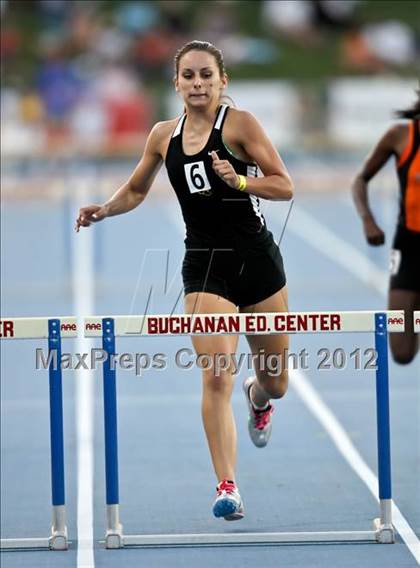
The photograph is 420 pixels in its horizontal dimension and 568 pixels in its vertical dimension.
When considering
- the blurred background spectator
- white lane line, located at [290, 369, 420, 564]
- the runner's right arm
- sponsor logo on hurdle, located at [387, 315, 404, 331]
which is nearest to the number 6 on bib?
the runner's right arm

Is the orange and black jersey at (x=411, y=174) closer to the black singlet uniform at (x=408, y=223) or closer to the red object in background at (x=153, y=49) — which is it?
the black singlet uniform at (x=408, y=223)

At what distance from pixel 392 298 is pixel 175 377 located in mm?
3503

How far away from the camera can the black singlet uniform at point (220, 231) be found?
6.54 meters

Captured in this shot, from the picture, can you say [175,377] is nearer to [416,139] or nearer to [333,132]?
[416,139]

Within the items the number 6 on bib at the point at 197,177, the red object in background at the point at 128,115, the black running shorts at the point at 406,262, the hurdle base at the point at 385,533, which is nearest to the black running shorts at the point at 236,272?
the number 6 on bib at the point at 197,177

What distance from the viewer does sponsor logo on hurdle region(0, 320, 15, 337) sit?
247 inches

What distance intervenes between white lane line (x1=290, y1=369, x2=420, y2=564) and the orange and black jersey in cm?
143

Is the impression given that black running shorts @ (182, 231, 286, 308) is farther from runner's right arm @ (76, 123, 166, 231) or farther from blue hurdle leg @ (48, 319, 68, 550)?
blue hurdle leg @ (48, 319, 68, 550)

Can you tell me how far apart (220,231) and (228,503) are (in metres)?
1.29

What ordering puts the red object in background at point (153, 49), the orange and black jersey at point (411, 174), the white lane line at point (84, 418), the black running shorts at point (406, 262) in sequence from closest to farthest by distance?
the white lane line at point (84, 418), the orange and black jersey at point (411, 174), the black running shorts at point (406, 262), the red object in background at point (153, 49)

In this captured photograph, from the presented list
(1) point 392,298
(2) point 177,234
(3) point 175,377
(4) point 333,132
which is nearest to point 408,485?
(1) point 392,298

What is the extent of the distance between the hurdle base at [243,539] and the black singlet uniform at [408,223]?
2.13 m

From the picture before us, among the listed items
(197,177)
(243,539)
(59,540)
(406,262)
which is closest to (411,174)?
(406,262)

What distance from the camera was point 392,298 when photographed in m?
8.35
